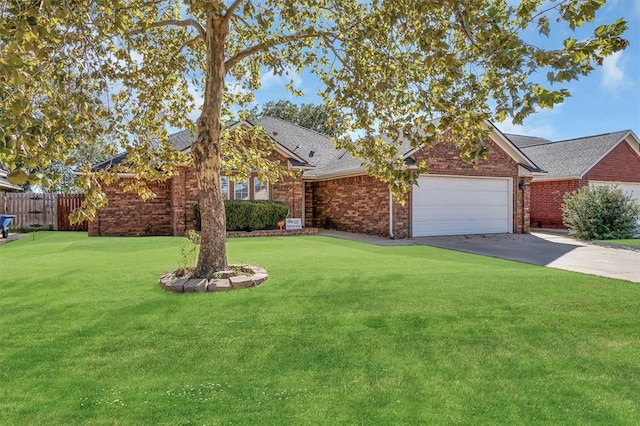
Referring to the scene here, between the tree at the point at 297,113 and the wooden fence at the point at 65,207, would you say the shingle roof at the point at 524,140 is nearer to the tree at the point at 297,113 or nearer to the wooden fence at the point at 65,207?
the tree at the point at 297,113

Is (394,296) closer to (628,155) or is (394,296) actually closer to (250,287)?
(250,287)

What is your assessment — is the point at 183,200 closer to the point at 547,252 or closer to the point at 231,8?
the point at 231,8

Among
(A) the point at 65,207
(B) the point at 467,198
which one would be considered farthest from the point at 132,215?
(B) the point at 467,198

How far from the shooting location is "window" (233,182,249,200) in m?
17.8

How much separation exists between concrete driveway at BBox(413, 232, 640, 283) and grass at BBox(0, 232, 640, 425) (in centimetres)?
170

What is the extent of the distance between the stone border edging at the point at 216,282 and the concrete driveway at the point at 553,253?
20.8ft

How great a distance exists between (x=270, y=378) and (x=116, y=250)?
29.6 feet

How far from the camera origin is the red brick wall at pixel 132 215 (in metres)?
16.6

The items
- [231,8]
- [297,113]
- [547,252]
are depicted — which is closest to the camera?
[231,8]

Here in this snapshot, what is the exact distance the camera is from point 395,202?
1499 centimetres

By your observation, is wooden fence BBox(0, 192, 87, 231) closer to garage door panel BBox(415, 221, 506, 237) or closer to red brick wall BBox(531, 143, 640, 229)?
garage door panel BBox(415, 221, 506, 237)

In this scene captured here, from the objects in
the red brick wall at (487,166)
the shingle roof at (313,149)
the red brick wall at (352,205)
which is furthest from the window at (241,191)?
the red brick wall at (487,166)

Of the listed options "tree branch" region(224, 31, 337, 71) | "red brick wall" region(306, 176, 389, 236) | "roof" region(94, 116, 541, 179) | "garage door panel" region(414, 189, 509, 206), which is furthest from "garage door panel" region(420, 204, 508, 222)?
"tree branch" region(224, 31, 337, 71)

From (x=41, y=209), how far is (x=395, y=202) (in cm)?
1732
